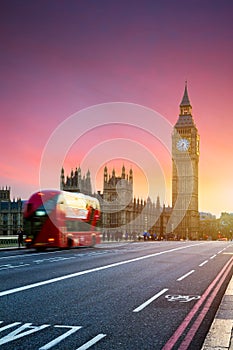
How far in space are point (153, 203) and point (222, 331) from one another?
129452mm

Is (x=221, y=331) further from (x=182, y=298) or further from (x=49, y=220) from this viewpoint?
(x=49, y=220)

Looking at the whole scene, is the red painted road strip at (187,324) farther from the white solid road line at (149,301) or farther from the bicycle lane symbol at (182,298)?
the white solid road line at (149,301)

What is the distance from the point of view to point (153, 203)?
5359 inches

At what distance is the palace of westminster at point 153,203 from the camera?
340ft

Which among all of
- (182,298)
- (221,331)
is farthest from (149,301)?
(221,331)

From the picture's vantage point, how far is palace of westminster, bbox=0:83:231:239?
103500 millimetres

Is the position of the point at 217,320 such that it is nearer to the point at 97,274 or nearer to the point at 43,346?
the point at 43,346

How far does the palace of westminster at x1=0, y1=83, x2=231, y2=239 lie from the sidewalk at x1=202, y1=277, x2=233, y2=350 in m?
71.4

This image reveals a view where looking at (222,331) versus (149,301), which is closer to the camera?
(222,331)

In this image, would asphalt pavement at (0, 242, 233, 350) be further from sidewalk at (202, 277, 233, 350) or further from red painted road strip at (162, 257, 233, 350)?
red painted road strip at (162, 257, 233, 350)

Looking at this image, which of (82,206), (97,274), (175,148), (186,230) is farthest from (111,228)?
(97,274)

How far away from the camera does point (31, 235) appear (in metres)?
30.5

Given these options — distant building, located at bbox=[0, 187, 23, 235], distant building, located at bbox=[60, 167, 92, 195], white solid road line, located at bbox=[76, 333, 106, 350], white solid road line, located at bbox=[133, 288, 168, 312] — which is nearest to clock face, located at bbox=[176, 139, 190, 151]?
distant building, located at bbox=[60, 167, 92, 195]

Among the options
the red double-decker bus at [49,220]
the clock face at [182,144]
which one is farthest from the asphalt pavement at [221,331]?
the clock face at [182,144]
